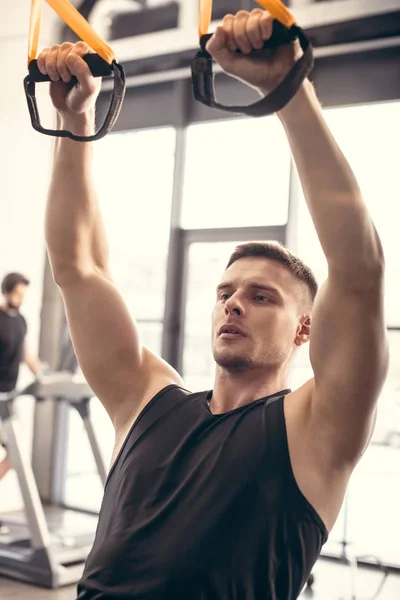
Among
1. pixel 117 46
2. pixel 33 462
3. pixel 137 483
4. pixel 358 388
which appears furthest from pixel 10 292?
pixel 358 388

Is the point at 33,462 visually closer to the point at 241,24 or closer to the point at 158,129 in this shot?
the point at 158,129

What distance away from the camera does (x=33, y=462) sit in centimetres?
520

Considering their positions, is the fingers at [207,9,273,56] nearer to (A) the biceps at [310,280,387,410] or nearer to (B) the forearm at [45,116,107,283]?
(A) the biceps at [310,280,387,410]

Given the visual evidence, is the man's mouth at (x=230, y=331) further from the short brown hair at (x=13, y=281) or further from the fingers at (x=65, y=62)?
the short brown hair at (x=13, y=281)

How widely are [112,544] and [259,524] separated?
0.25 metres

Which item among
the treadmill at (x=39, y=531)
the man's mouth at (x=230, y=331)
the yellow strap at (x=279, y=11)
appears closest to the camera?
the yellow strap at (x=279, y=11)

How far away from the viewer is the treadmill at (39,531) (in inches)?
132

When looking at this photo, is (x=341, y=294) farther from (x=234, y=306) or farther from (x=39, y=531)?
(x=39, y=531)

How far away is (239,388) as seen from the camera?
1.35m

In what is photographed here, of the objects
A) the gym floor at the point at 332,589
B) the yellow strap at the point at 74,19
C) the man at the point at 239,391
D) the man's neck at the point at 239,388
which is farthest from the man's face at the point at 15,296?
the yellow strap at the point at 74,19

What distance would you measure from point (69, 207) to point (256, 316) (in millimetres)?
427

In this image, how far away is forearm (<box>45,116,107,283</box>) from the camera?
1.31 metres

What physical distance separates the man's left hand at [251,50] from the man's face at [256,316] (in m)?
0.54

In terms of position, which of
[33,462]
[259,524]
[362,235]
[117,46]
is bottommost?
[33,462]
